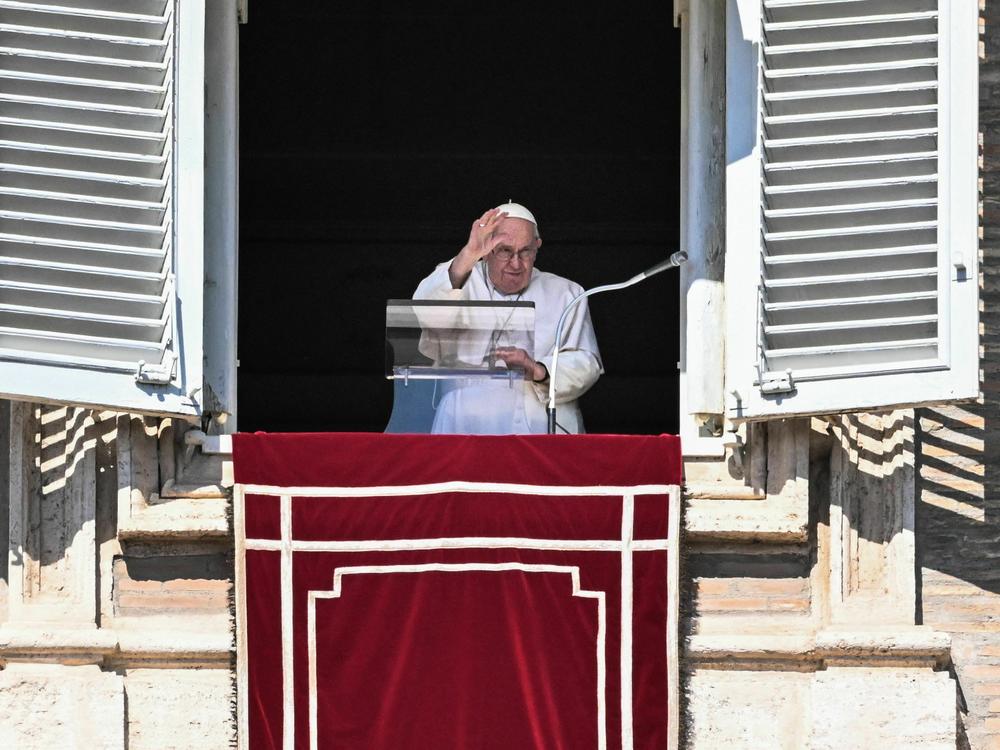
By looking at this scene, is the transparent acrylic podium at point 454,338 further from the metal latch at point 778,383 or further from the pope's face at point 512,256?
the metal latch at point 778,383

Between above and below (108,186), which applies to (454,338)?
below

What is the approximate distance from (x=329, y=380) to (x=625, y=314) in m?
1.17

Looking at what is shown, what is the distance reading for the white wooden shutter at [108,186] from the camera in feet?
21.7

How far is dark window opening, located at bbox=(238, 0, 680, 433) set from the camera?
9562mm

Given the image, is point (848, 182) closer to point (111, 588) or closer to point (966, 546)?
point (966, 546)

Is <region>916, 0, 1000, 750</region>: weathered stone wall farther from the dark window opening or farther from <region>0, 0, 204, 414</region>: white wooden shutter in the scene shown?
the dark window opening

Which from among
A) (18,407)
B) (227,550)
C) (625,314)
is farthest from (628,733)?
(625,314)

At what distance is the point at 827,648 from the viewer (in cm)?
675

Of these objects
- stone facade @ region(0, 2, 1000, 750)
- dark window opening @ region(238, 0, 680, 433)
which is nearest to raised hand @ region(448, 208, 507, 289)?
stone facade @ region(0, 2, 1000, 750)

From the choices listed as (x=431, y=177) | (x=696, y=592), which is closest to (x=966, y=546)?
(x=696, y=592)

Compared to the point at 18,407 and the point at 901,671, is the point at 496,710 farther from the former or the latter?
the point at 18,407

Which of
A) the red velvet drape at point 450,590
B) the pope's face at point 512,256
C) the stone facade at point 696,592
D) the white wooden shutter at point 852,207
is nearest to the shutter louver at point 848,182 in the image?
the white wooden shutter at point 852,207

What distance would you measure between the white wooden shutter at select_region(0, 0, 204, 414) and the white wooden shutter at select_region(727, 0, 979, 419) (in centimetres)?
148

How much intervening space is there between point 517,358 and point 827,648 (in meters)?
1.19
